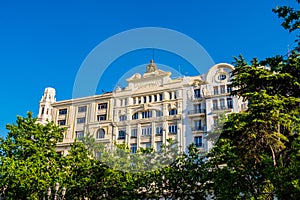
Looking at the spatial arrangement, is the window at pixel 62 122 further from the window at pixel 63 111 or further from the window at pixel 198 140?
the window at pixel 198 140

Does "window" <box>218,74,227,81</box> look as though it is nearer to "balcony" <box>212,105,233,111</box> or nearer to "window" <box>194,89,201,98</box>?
"window" <box>194,89,201,98</box>

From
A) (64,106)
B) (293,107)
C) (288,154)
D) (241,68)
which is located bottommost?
(288,154)

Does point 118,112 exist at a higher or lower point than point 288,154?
higher

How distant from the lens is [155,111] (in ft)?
65.8

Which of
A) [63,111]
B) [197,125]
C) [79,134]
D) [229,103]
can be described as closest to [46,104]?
[63,111]

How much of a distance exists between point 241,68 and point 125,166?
5.38 meters

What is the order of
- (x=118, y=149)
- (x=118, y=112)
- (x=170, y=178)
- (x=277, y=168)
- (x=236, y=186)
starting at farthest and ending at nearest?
(x=118, y=112)
(x=170, y=178)
(x=118, y=149)
(x=236, y=186)
(x=277, y=168)

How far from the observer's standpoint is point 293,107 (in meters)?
10.5

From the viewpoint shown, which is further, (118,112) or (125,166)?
(118,112)

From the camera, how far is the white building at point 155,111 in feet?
52.9

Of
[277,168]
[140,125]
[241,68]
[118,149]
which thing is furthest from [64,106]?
[277,168]

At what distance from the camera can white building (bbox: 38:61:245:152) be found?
16.1 meters

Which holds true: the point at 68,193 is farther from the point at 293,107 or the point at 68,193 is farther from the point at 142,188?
the point at 293,107

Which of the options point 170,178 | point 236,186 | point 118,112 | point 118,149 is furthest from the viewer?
point 118,112
